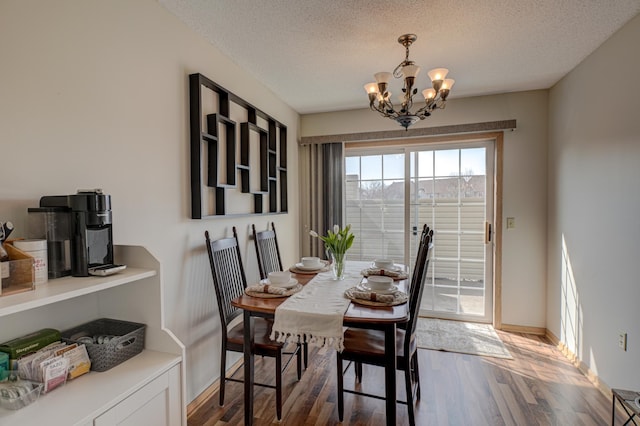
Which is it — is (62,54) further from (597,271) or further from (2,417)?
(597,271)

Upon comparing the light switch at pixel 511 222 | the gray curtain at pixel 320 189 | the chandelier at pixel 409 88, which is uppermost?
the chandelier at pixel 409 88

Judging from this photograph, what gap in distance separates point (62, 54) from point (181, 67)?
73 centimetres

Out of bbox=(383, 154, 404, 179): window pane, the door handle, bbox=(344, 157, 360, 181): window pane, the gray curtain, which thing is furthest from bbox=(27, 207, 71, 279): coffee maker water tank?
the door handle

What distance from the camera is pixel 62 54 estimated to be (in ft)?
4.34

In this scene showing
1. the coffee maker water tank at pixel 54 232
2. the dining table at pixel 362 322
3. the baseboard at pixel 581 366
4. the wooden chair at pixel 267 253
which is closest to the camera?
the coffee maker water tank at pixel 54 232

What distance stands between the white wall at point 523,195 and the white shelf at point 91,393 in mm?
3305

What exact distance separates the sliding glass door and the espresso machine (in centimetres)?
296

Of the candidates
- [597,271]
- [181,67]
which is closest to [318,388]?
[597,271]

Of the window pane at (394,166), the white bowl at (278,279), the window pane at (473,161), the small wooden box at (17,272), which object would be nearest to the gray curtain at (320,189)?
the window pane at (394,166)

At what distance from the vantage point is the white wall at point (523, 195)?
319cm

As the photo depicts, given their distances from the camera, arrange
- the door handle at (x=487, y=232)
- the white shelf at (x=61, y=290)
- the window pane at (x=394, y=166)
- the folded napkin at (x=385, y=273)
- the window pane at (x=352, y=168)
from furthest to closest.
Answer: the window pane at (x=352, y=168) < the window pane at (x=394, y=166) < the door handle at (x=487, y=232) < the folded napkin at (x=385, y=273) < the white shelf at (x=61, y=290)

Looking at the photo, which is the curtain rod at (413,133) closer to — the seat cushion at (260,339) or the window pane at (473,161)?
the window pane at (473,161)

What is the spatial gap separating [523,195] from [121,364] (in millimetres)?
3598

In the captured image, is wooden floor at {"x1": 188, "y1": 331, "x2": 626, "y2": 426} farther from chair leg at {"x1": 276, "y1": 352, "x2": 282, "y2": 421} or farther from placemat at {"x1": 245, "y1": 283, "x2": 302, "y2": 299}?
placemat at {"x1": 245, "y1": 283, "x2": 302, "y2": 299}
